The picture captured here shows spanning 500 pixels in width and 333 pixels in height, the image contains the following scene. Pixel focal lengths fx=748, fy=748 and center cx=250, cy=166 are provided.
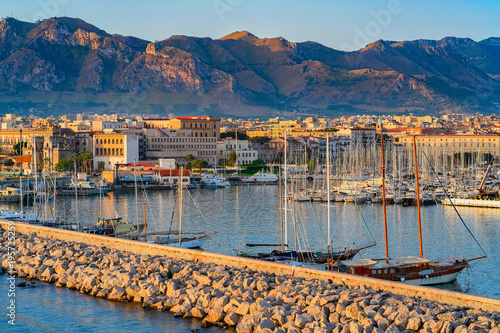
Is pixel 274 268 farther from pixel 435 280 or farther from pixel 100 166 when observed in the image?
pixel 100 166

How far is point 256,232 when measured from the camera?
3102 cm

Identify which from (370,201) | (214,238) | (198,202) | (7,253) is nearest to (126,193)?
(198,202)

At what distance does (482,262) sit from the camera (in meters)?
24.0

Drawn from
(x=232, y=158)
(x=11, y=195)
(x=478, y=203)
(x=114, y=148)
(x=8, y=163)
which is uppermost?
(x=114, y=148)

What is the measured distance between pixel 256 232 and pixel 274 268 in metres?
14.2

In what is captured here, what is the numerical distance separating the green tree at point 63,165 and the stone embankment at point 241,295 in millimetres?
48390

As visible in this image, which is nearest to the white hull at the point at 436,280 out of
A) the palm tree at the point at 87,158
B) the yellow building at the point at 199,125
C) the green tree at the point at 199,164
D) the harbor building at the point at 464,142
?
the green tree at the point at 199,164

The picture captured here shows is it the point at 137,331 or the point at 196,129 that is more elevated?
the point at 196,129

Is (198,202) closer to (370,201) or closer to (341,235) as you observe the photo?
(370,201)

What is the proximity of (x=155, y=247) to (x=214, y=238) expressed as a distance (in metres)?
9.26

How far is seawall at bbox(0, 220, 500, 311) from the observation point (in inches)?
540

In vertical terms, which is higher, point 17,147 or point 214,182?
point 17,147

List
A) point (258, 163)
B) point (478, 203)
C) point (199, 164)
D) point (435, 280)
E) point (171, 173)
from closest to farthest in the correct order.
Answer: point (435, 280) → point (478, 203) → point (171, 173) → point (199, 164) → point (258, 163)

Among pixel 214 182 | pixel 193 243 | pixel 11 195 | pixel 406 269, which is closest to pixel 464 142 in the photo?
pixel 214 182
